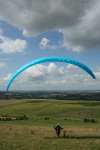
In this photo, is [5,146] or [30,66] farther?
[30,66]

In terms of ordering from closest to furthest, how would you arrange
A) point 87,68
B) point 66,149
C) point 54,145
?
point 66,149, point 54,145, point 87,68

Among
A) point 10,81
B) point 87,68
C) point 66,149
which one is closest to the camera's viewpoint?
point 66,149

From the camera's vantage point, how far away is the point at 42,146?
23.6 m

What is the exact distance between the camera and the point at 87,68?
2892 cm

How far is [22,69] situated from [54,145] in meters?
8.25

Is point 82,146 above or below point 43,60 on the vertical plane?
below

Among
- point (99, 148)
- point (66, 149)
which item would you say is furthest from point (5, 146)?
point (99, 148)

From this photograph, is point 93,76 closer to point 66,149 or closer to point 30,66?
point 30,66

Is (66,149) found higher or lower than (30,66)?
lower

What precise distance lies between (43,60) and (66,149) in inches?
369

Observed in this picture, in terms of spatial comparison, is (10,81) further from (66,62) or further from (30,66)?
(66,62)

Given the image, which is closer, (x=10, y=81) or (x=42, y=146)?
(x=42, y=146)

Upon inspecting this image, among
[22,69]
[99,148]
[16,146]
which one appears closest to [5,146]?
[16,146]

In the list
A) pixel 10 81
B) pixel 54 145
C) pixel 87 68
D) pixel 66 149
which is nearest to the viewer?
pixel 66 149
